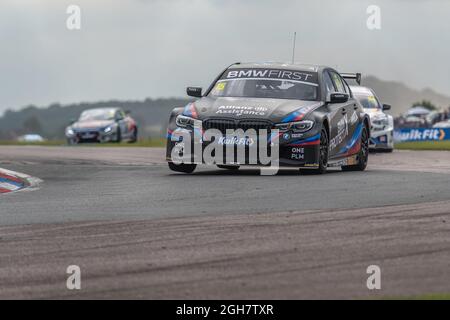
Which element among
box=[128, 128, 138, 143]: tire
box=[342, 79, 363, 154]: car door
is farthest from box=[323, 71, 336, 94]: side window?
box=[128, 128, 138, 143]: tire

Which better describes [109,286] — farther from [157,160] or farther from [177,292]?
[157,160]

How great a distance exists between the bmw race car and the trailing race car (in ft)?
43.9

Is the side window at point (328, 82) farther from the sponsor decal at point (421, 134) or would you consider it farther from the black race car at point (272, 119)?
the sponsor decal at point (421, 134)

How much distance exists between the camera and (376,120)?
91.2 ft

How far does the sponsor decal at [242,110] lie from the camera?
1677cm

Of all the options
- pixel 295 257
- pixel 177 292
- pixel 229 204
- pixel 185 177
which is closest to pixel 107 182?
pixel 185 177

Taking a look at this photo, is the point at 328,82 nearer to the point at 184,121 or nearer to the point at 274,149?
the point at 274,149

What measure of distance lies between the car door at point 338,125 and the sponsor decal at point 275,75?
50 centimetres

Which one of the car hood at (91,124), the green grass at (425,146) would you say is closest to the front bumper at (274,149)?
the green grass at (425,146)

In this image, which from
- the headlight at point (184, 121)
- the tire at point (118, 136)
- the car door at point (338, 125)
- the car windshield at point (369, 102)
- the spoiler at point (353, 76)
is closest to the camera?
the headlight at point (184, 121)

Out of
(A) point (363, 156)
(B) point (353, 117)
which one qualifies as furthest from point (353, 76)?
(B) point (353, 117)

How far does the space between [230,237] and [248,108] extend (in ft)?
22.8

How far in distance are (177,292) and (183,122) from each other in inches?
371

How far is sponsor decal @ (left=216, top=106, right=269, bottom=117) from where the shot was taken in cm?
1677
